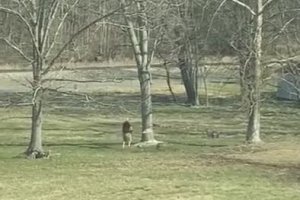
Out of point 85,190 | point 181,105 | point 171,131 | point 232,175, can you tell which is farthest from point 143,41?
point 181,105

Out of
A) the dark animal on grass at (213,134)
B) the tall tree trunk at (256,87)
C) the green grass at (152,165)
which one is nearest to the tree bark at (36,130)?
the green grass at (152,165)

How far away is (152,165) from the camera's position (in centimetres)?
2008

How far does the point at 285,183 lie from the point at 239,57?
1168cm

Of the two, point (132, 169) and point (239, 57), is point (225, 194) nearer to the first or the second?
point (132, 169)

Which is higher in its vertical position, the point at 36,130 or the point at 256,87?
the point at 256,87

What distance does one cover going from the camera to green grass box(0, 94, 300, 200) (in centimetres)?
1477

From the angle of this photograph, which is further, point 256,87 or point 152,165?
point 256,87

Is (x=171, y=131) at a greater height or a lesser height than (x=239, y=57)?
lesser

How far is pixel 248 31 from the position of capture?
2569 centimetres

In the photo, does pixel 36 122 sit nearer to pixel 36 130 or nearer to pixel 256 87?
pixel 36 130

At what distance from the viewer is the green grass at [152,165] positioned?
14766 mm

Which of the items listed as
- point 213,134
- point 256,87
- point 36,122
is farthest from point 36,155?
point 213,134

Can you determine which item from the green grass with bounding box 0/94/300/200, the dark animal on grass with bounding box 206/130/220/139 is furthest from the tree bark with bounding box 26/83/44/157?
the dark animal on grass with bounding box 206/130/220/139

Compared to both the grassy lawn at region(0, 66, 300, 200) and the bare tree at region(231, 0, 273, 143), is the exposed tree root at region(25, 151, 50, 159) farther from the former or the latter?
the bare tree at region(231, 0, 273, 143)
